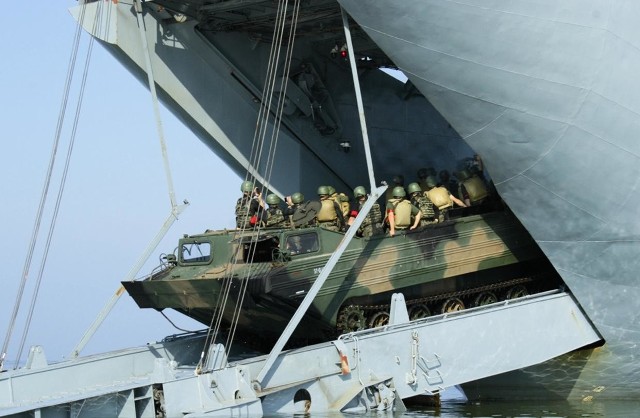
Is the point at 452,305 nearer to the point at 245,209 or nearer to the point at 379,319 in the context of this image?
the point at 379,319

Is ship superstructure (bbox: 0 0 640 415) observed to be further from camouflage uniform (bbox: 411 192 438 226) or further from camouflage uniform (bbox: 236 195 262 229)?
camouflage uniform (bbox: 411 192 438 226)

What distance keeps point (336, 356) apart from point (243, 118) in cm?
723

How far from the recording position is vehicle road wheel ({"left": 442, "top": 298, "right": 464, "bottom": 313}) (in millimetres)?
20688

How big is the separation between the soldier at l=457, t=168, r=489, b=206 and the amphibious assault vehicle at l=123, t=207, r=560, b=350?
26.6 inches

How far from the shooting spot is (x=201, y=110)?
75.1 feet

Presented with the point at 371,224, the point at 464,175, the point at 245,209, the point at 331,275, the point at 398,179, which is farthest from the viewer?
the point at 398,179

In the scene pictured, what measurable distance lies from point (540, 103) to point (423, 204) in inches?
144

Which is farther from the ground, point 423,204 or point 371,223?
point 423,204

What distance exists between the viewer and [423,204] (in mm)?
20891

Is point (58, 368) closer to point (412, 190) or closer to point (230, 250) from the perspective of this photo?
point (230, 250)

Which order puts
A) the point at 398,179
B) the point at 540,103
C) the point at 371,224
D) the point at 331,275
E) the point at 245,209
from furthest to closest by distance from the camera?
the point at 398,179 → the point at 245,209 → the point at 371,224 → the point at 331,275 → the point at 540,103

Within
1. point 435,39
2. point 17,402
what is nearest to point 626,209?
point 435,39

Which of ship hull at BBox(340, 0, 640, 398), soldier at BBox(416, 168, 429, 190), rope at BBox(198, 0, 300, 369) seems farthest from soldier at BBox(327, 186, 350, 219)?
ship hull at BBox(340, 0, 640, 398)

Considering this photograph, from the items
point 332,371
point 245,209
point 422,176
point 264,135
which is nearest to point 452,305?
point 422,176
